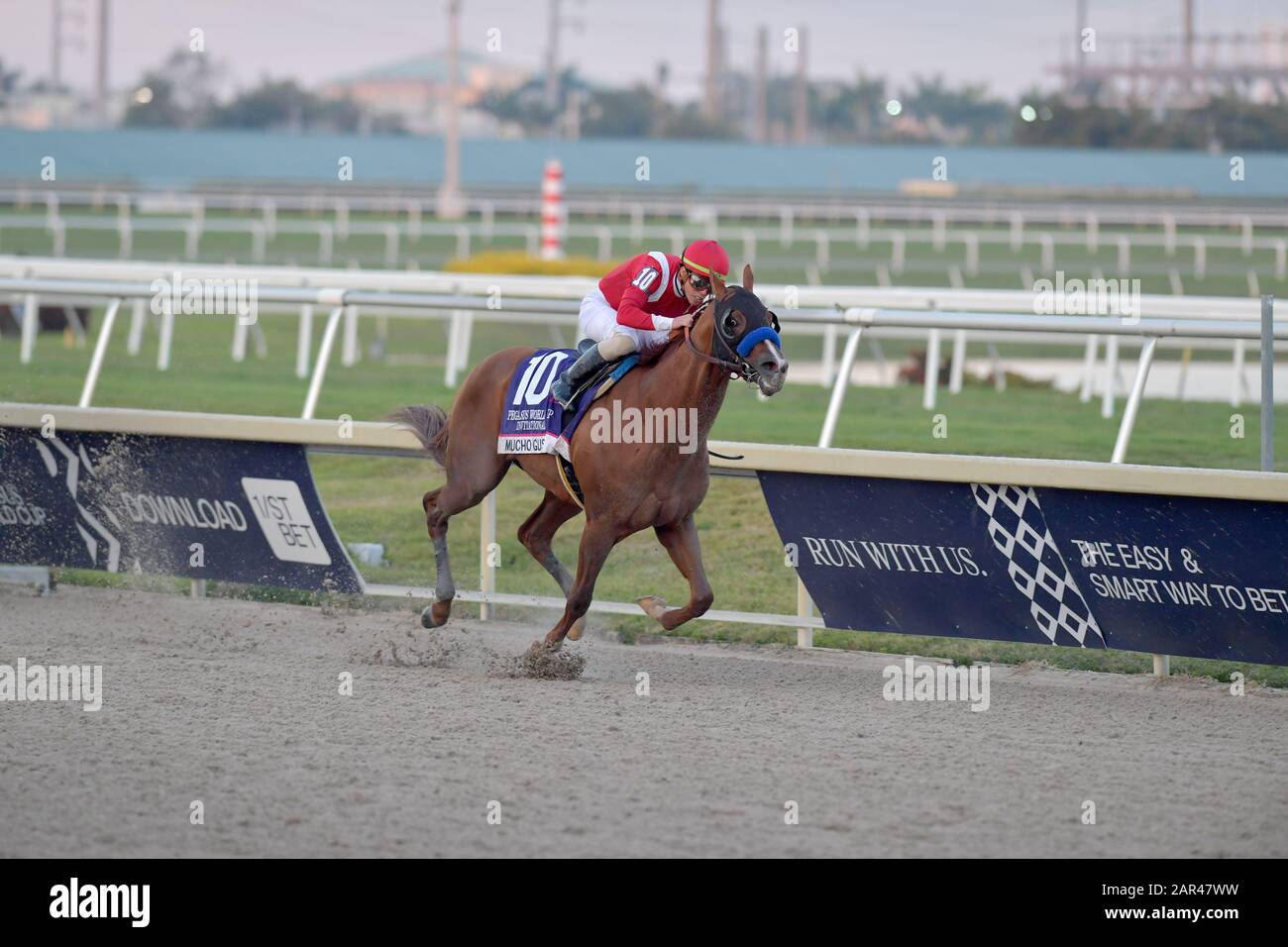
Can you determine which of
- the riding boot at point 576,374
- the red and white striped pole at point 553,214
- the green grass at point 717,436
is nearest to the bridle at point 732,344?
the riding boot at point 576,374

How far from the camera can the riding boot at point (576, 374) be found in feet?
20.0

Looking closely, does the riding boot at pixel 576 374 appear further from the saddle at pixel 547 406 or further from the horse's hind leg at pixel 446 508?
the horse's hind leg at pixel 446 508

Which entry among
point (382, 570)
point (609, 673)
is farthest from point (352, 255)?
point (609, 673)

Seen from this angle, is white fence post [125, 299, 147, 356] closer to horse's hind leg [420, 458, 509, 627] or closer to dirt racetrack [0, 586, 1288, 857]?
dirt racetrack [0, 586, 1288, 857]

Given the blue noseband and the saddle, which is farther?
the saddle

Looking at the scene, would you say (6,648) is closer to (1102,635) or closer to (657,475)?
(657,475)

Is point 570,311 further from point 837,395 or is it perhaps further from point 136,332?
point 136,332

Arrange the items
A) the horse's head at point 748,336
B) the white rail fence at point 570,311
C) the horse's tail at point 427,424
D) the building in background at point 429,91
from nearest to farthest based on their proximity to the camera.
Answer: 1. the horse's head at point 748,336
2. the white rail fence at point 570,311
3. the horse's tail at point 427,424
4. the building in background at point 429,91

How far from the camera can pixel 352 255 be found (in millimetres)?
21547

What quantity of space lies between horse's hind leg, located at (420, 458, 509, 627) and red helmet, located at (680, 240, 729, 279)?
1231mm

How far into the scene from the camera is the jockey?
19.2ft

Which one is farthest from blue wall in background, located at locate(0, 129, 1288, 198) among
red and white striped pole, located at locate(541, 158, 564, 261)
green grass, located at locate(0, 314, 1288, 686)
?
green grass, located at locate(0, 314, 1288, 686)

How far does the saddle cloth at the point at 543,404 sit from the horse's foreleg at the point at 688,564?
0.47 meters

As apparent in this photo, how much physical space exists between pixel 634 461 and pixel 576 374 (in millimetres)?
436
